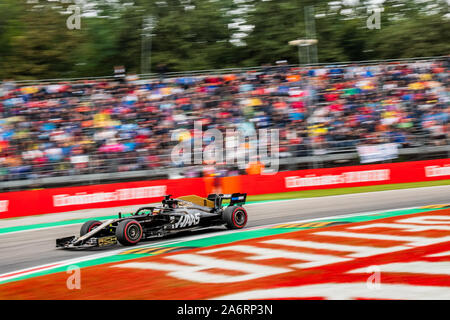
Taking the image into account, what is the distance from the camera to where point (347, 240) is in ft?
31.7

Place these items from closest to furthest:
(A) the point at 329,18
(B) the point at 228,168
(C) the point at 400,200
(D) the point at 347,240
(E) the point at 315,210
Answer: (D) the point at 347,240 → (E) the point at 315,210 → (C) the point at 400,200 → (B) the point at 228,168 → (A) the point at 329,18

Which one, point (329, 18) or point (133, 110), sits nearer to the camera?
point (133, 110)

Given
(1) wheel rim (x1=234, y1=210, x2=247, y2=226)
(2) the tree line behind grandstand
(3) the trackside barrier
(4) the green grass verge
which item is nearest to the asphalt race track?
(1) wheel rim (x1=234, y1=210, x2=247, y2=226)

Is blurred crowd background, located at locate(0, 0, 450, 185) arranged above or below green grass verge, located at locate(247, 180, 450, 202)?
above

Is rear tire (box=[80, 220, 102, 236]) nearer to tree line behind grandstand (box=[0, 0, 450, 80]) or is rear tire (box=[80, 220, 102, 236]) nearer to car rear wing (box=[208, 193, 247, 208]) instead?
car rear wing (box=[208, 193, 247, 208])

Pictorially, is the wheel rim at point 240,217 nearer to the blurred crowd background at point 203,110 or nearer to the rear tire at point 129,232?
the rear tire at point 129,232

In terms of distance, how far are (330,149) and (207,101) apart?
469 centimetres

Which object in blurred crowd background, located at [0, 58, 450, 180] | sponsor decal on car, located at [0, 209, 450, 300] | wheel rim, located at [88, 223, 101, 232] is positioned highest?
blurred crowd background, located at [0, 58, 450, 180]

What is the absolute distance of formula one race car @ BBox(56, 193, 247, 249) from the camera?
9914 mm

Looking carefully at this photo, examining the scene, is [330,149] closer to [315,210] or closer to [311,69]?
[311,69]

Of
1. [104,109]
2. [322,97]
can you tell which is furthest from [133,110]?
[322,97]

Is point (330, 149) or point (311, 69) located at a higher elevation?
point (311, 69)

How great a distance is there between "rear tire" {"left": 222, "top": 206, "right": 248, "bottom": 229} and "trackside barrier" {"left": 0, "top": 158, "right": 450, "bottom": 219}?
5618 mm

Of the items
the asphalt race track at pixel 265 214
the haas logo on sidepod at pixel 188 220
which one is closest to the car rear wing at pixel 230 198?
the haas logo on sidepod at pixel 188 220
